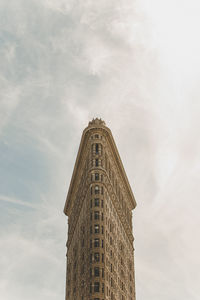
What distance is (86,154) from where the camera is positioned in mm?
137750

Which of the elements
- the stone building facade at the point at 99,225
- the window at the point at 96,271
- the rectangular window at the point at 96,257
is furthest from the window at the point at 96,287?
the rectangular window at the point at 96,257

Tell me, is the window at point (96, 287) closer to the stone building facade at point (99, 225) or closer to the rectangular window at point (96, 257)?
the stone building facade at point (99, 225)

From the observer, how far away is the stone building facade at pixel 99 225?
4222 inches

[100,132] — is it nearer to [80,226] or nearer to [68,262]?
[80,226]

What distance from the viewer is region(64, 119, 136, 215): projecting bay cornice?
13438 cm

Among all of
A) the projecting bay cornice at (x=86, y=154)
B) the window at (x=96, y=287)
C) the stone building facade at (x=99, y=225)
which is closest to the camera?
the window at (x=96, y=287)

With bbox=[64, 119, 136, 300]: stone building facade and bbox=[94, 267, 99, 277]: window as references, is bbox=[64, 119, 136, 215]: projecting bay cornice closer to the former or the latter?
bbox=[64, 119, 136, 300]: stone building facade

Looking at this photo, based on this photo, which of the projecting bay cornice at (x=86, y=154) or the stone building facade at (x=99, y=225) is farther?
the projecting bay cornice at (x=86, y=154)

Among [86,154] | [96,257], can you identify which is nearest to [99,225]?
[96,257]

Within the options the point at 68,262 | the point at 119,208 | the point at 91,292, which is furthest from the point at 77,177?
the point at 91,292

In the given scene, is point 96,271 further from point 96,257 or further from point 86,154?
point 86,154

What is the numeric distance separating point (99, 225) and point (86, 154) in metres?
32.8

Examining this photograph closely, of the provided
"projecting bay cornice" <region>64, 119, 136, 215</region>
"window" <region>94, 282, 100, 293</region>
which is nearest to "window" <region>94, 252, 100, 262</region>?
"window" <region>94, 282, 100, 293</region>

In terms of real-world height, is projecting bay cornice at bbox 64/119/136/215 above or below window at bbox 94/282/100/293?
above
